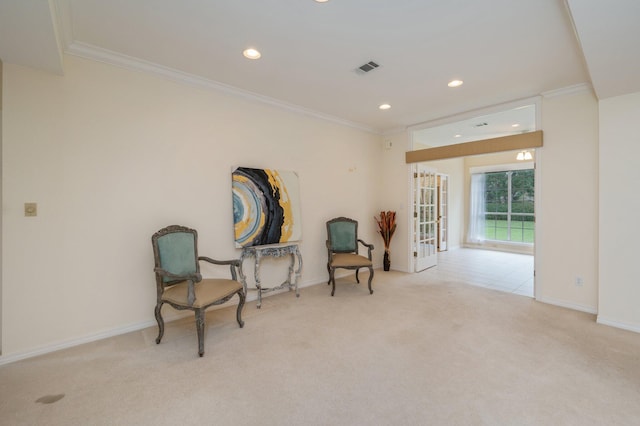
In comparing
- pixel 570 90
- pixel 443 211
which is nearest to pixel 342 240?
pixel 570 90

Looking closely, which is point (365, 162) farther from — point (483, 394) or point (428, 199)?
point (483, 394)

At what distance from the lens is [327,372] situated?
2.13 m

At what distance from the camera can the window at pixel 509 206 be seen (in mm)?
7309

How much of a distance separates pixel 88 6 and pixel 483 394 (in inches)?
155

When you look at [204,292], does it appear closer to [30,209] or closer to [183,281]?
[183,281]

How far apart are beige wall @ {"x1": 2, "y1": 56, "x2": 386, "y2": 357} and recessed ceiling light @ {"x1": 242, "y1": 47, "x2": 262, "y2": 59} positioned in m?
0.85

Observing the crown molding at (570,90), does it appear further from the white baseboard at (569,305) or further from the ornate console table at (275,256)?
the ornate console table at (275,256)

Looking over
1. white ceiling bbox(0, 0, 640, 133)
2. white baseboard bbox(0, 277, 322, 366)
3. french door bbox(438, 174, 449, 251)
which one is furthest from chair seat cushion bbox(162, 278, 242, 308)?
french door bbox(438, 174, 449, 251)

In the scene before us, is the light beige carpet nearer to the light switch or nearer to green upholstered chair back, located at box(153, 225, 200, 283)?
green upholstered chair back, located at box(153, 225, 200, 283)

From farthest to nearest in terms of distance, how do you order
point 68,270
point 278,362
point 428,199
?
point 428,199 < point 68,270 < point 278,362

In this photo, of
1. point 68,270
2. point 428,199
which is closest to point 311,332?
point 68,270

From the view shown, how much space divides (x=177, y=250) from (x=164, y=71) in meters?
1.90

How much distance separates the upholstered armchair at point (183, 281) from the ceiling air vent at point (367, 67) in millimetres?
2439

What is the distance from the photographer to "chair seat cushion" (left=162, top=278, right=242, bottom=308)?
2444 mm
